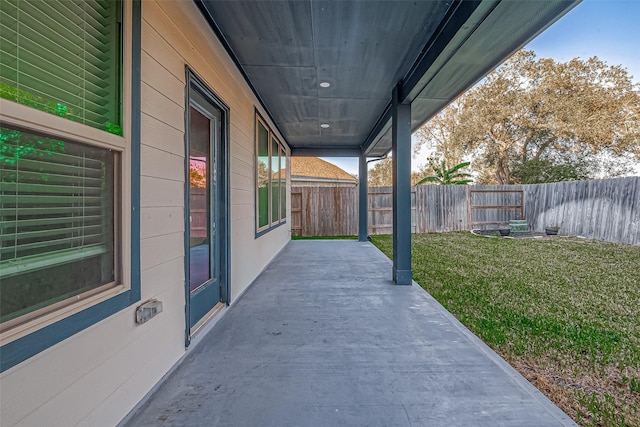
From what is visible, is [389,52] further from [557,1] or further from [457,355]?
[457,355]

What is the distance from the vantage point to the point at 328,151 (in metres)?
8.80

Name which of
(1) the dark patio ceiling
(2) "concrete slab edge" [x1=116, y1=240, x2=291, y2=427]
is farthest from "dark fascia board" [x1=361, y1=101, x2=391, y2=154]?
(2) "concrete slab edge" [x1=116, y1=240, x2=291, y2=427]

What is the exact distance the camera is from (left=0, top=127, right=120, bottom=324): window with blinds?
1057 millimetres

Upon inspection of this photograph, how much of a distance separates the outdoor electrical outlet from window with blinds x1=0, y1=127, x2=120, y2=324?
284 mm

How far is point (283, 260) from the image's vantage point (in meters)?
6.00

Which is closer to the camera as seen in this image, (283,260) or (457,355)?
(457,355)

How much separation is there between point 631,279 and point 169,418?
247 inches

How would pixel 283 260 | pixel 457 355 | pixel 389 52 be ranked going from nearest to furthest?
pixel 457 355 < pixel 389 52 < pixel 283 260

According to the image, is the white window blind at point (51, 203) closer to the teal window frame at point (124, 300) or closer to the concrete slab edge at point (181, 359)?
the teal window frame at point (124, 300)

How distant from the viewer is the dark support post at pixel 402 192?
13.9 ft

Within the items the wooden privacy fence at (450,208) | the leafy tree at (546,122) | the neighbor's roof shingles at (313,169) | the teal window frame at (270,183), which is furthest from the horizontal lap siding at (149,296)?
the leafy tree at (546,122)

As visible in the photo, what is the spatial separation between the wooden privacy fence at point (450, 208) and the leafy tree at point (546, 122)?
493 cm

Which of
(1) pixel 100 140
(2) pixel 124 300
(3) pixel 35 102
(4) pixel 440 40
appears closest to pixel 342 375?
(2) pixel 124 300

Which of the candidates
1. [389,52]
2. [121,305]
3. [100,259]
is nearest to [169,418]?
[121,305]
